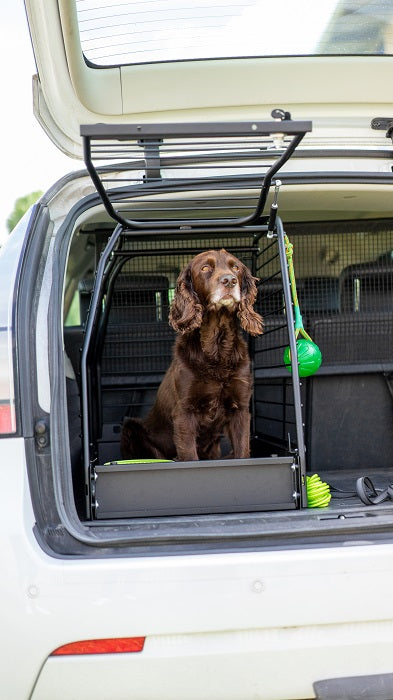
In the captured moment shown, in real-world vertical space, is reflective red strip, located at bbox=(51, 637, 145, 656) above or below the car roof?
below

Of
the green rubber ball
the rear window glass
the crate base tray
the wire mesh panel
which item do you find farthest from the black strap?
the rear window glass

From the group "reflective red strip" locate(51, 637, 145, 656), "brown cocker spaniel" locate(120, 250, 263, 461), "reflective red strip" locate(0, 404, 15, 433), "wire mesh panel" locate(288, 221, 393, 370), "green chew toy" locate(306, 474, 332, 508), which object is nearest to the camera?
"reflective red strip" locate(51, 637, 145, 656)

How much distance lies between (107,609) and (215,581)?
0.29 m

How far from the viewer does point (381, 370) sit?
3.58 m

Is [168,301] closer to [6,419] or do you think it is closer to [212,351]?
[212,351]

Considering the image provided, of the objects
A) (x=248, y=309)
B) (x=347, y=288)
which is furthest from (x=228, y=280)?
(x=347, y=288)

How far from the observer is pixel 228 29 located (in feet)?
8.74

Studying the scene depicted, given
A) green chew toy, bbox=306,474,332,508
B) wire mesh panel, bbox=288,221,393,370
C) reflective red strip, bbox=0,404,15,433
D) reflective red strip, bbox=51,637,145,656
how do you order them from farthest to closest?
1. wire mesh panel, bbox=288,221,393,370
2. green chew toy, bbox=306,474,332,508
3. reflective red strip, bbox=0,404,15,433
4. reflective red strip, bbox=51,637,145,656

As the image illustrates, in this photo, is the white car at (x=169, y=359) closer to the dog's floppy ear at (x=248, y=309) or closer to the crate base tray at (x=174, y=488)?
the crate base tray at (x=174, y=488)

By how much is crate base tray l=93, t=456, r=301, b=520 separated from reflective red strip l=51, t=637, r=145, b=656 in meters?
0.61

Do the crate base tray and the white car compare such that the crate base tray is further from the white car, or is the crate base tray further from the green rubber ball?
the green rubber ball

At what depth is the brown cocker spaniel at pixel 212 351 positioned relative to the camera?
120 inches

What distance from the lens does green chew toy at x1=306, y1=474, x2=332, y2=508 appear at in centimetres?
258

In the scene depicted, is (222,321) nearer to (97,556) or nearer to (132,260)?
(132,260)
